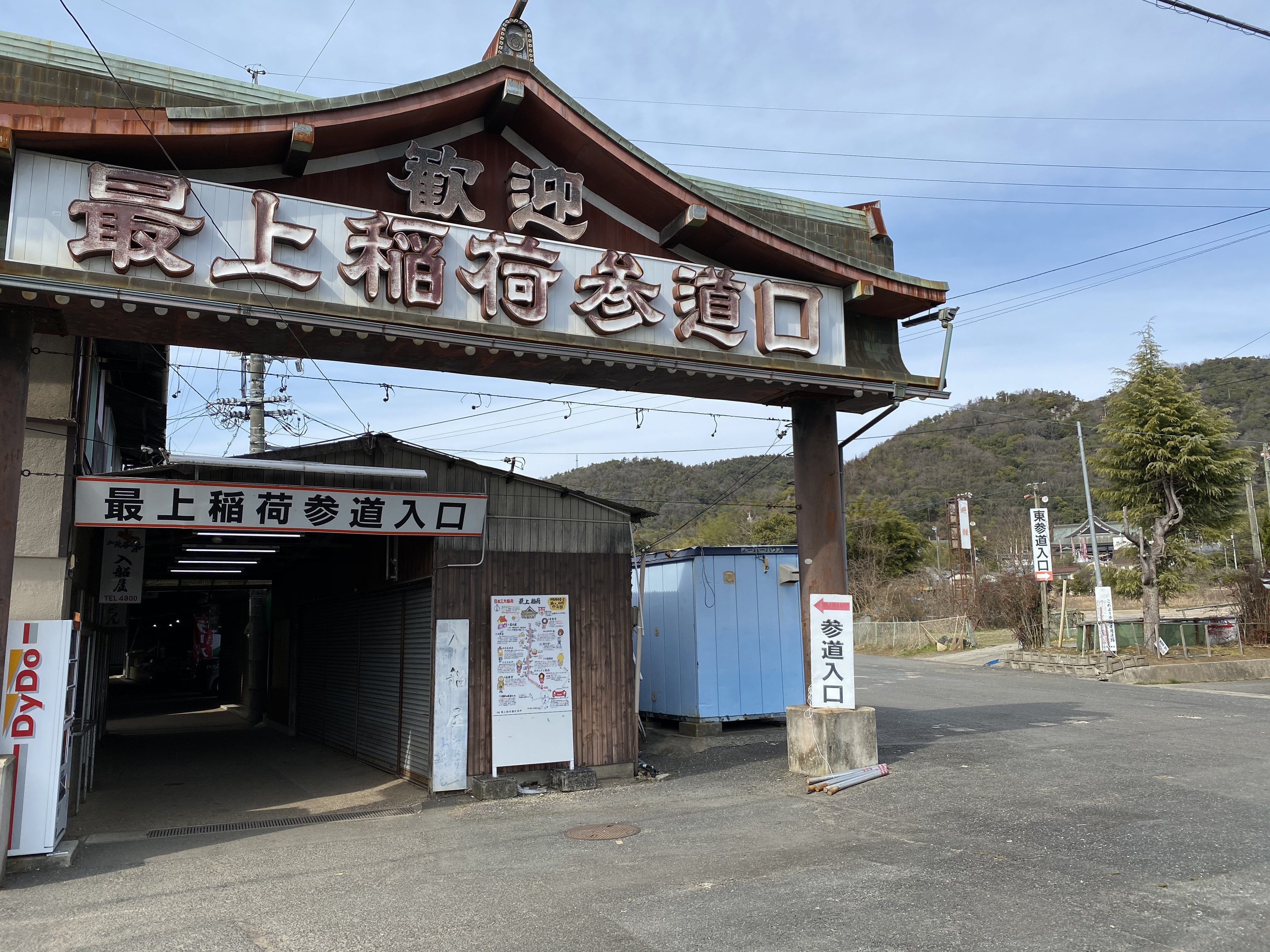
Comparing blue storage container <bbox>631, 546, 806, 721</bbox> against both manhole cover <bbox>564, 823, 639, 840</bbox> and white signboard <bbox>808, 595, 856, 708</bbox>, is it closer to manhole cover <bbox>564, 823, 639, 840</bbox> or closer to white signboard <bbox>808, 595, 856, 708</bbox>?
white signboard <bbox>808, 595, 856, 708</bbox>

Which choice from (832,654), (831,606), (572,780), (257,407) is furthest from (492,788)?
(257,407)

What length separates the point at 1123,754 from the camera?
12320mm

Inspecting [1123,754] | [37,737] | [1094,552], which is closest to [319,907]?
[37,737]

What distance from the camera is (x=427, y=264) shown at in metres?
9.95

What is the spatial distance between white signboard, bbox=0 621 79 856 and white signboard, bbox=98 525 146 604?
5.13 m

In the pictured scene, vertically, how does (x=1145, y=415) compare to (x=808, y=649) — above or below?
above

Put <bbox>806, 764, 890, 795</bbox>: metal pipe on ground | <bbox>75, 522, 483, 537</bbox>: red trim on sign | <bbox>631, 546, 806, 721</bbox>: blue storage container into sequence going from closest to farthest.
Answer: <bbox>75, 522, 483, 537</bbox>: red trim on sign, <bbox>806, 764, 890, 795</bbox>: metal pipe on ground, <bbox>631, 546, 806, 721</bbox>: blue storage container

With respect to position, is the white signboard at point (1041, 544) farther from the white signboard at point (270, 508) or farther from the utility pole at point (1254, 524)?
the white signboard at point (270, 508)

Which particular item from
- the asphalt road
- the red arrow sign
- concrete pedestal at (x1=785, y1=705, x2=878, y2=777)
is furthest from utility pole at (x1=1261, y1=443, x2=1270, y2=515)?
concrete pedestal at (x1=785, y1=705, x2=878, y2=777)

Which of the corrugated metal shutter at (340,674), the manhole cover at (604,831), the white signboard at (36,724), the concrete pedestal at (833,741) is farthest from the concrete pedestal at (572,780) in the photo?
the white signboard at (36,724)

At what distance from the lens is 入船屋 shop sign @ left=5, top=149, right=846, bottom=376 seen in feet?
28.5

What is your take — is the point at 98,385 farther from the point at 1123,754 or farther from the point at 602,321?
the point at 1123,754

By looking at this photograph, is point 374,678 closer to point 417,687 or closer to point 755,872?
point 417,687

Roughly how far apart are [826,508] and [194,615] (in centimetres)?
3097
